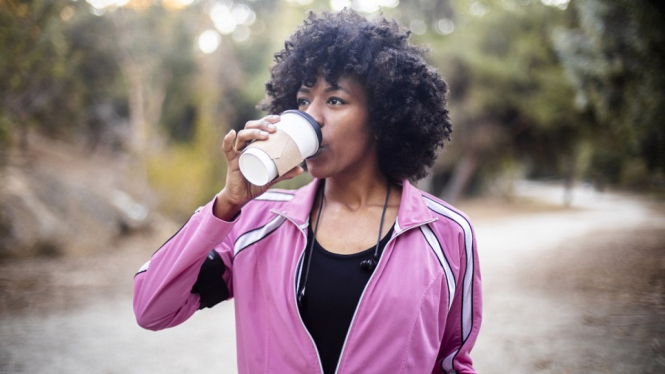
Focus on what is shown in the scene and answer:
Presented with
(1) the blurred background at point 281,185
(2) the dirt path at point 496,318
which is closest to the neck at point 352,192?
(1) the blurred background at point 281,185

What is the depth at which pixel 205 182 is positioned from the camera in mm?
10023

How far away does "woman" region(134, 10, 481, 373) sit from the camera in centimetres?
150

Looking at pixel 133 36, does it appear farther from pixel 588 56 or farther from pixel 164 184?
pixel 588 56

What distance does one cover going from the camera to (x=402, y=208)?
1.72 m

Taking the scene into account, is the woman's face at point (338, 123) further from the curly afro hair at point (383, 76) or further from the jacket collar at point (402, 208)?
the jacket collar at point (402, 208)

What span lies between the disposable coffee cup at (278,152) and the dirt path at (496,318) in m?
3.24

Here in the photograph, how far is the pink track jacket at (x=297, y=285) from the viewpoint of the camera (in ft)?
4.90

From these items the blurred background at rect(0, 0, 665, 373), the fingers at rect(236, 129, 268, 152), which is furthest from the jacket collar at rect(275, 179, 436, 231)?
the blurred background at rect(0, 0, 665, 373)

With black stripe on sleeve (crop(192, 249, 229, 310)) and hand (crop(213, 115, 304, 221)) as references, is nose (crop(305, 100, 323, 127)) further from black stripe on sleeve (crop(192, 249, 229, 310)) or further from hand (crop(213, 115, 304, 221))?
black stripe on sleeve (crop(192, 249, 229, 310))

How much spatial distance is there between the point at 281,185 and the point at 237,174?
33.0 feet

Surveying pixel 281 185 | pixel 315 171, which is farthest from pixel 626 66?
pixel 281 185

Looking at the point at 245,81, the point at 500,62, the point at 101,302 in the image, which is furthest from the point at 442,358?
the point at 245,81

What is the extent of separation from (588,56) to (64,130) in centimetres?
1371

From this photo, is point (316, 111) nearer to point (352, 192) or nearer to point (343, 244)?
point (352, 192)
